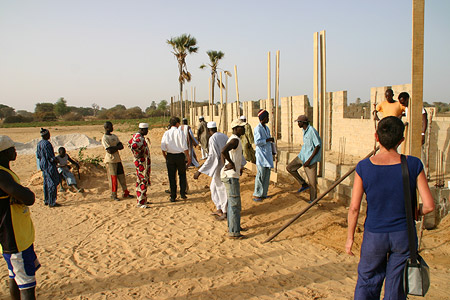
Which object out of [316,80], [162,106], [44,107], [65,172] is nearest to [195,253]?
[316,80]

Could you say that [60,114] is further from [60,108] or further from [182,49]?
[182,49]

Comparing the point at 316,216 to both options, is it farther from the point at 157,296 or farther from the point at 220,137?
the point at 157,296

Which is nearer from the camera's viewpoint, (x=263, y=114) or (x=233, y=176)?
(x=233, y=176)

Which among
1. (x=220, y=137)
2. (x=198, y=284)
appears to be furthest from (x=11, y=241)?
(x=220, y=137)

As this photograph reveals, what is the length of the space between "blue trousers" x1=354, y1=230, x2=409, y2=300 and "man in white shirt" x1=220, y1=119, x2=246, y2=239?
8.66 feet

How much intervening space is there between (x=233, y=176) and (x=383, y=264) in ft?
Answer: 9.21

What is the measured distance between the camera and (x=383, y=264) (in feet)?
8.18

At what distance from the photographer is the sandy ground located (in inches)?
147

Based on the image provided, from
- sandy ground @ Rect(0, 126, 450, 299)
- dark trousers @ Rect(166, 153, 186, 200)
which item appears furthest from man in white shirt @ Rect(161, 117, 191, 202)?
sandy ground @ Rect(0, 126, 450, 299)

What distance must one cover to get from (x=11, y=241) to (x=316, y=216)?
178 inches

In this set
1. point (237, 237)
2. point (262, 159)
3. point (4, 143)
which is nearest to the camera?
point (4, 143)

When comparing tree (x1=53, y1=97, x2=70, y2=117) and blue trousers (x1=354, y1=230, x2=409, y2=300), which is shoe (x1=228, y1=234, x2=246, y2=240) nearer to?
blue trousers (x1=354, y1=230, x2=409, y2=300)

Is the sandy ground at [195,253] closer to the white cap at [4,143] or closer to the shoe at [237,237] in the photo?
the shoe at [237,237]

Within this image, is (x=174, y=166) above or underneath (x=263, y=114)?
underneath
